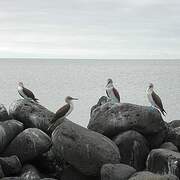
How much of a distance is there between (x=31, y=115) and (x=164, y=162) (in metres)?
5.55

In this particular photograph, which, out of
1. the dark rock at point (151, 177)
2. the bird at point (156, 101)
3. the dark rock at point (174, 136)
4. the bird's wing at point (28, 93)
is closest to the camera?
the dark rock at point (151, 177)

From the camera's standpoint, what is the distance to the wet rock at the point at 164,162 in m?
14.4

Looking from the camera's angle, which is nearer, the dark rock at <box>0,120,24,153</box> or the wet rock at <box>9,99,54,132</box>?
the dark rock at <box>0,120,24,153</box>

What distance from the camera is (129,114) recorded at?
16.5m

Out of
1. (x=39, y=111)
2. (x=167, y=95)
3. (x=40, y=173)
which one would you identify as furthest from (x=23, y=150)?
(x=167, y=95)

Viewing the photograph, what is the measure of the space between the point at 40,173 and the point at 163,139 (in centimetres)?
452

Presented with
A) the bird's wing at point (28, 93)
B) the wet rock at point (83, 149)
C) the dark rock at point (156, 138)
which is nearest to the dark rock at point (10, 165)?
the wet rock at point (83, 149)

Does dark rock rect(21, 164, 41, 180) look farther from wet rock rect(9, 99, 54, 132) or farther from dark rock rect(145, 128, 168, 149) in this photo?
dark rock rect(145, 128, 168, 149)

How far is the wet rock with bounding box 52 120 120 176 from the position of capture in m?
14.7

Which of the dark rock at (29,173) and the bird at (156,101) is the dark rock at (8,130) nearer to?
the dark rock at (29,173)

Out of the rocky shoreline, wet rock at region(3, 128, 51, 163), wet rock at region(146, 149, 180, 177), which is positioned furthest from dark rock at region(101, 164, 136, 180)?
wet rock at region(3, 128, 51, 163)

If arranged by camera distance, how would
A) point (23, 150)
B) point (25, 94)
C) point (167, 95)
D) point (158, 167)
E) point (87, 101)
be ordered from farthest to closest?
1. point (167, 95)
2. point (87, 101)
3. point (25, 94)
4. point (23, 150)
5. point (158, 167)

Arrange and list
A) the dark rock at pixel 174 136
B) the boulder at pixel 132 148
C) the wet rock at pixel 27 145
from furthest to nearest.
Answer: the dark rock at pixel 174 136 → the wet rock at pixel 27 145 → the boulder at pixel 132 148

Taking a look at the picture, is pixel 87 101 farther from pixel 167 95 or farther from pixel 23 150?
pixel 23 150
